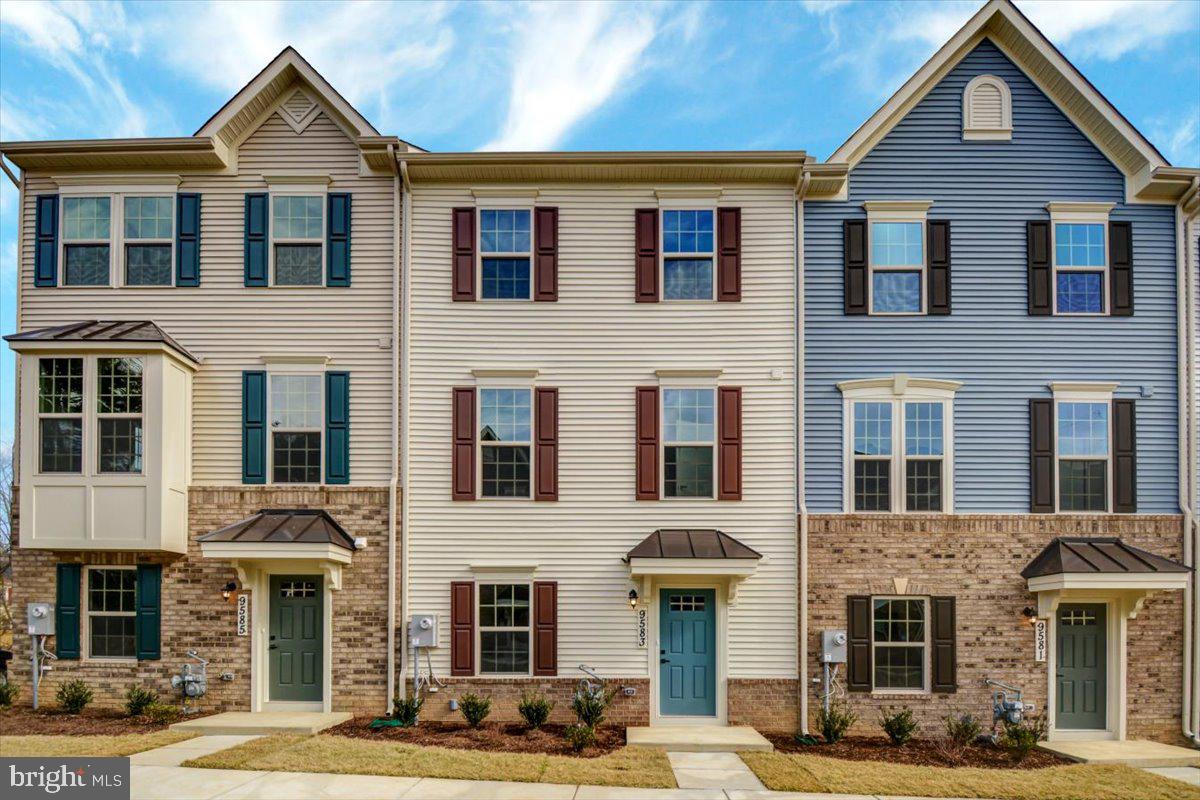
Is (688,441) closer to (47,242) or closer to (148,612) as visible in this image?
(148,612)

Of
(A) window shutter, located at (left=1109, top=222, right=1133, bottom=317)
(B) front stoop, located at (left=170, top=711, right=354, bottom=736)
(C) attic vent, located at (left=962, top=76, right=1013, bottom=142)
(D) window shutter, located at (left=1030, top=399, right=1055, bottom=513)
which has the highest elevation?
(C) attic vent, located at (left=962, top=76, right=1013, bottom=142)

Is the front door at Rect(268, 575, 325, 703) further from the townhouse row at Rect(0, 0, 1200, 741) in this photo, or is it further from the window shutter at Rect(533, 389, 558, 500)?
the window shutter at Rect(533, 389, 558, 500)

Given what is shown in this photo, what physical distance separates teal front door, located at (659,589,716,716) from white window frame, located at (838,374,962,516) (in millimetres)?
2777

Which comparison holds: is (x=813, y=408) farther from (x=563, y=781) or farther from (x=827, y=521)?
(x=563, y=781)

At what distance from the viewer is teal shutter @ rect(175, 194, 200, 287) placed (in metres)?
13.4

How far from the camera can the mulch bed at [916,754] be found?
36.5 feet

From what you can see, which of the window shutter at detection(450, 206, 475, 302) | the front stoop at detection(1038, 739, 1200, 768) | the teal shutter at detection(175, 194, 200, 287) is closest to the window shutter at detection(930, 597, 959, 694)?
the front stoop at detection(1038, 739, 1200, 768)

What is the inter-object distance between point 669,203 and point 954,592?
758 centimetres

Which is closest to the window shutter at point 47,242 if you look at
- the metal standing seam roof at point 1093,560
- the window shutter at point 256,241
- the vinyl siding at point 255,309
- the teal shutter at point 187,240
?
the vinyl siding at point 255,309

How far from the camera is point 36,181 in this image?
13.6 m

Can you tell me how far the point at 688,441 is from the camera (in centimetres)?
1327

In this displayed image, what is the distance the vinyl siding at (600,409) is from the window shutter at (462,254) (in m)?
0.14

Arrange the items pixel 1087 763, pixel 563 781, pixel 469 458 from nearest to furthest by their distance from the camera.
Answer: pixel 563 781, pixel 1087 763, pixel 469 458

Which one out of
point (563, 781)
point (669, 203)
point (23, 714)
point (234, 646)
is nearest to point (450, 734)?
point (563, 781)
